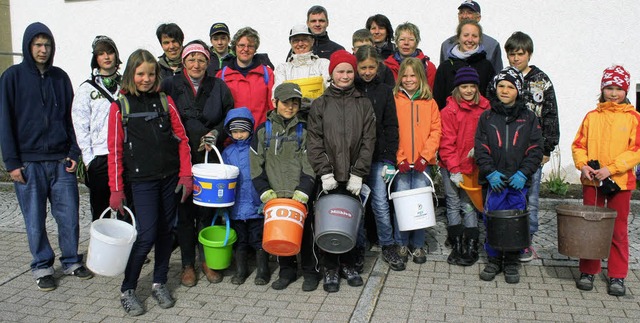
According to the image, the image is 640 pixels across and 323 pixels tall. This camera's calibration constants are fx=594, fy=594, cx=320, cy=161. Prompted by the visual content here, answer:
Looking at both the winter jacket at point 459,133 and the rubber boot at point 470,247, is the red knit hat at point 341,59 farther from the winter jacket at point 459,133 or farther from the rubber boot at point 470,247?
the rubber boot at point 470,247

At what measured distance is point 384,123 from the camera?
5.03 meters

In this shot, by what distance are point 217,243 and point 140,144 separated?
1.07 metres

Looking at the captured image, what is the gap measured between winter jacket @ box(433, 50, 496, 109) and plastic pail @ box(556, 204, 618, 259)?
1.58 m

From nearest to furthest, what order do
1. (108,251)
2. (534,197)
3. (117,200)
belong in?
(108,251)
(117,200)
(534,197)

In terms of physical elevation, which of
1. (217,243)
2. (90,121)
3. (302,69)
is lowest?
(217,243)

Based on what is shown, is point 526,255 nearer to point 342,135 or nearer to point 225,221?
point 342,135

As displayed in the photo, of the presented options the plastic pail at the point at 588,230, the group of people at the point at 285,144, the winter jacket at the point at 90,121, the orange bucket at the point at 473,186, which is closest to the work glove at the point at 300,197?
the group of people at the point at 285,144

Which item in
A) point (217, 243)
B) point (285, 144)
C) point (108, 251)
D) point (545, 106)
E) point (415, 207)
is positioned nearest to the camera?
point (108, 251)

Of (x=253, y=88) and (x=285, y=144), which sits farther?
(x=253, y=88)

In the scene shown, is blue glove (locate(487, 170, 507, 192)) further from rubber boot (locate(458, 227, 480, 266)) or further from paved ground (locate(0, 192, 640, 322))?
paved ground (locate(0, 192, 640, 322))

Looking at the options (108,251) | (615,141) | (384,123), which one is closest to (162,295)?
(108,251)

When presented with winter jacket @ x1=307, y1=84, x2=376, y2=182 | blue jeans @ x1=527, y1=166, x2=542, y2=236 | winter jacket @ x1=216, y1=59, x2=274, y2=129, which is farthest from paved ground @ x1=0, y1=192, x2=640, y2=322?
winter jacket @ x1=216, y1=59, x2=274, y2=129

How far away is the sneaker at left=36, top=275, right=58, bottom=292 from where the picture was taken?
4.93m

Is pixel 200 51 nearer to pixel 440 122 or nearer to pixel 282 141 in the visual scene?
pixel 282 141
